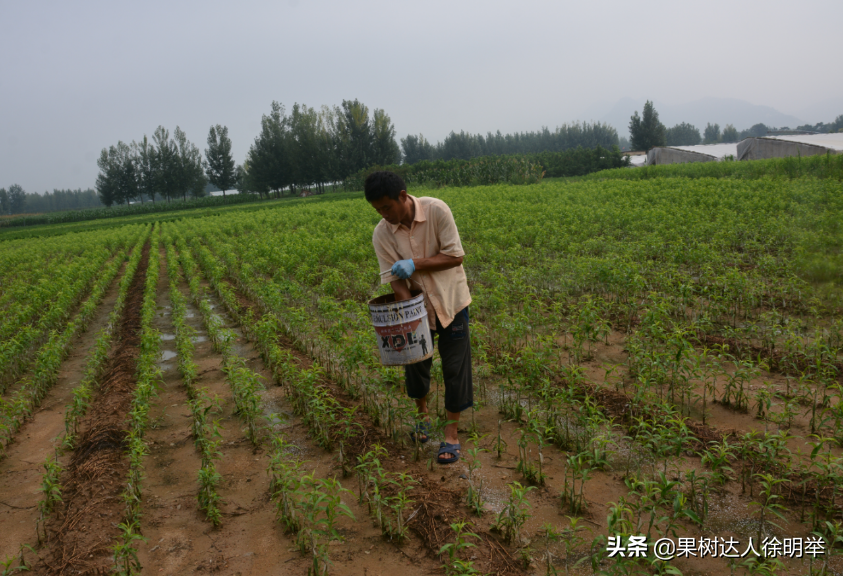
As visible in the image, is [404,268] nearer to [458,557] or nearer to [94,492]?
[458,557]

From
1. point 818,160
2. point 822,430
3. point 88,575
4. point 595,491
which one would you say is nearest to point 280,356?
point 88,575

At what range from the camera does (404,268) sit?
10.9ft

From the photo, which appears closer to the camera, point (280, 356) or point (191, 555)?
point (191, 555)

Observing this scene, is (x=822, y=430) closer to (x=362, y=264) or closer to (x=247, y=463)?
(x=247, y=463)

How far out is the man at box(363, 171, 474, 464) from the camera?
3.34 metres

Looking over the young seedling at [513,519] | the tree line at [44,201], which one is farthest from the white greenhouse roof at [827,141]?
the tree line at [44,201]

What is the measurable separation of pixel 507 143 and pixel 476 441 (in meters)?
102

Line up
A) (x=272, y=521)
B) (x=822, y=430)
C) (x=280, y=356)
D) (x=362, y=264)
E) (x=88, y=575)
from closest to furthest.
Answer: (x=88, y=575)
(x=272, y=521)
(x=822, y=430)
(x=280, y=356)
(x=362, y=264)

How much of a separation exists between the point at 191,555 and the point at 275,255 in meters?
8.94

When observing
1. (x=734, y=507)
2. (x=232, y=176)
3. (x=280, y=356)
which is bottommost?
A: (x=734, y=507)

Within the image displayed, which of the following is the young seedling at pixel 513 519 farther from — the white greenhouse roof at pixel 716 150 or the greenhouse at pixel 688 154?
the white greenhouse roof at pixel 716 150

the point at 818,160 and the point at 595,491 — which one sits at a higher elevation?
the point at 818,160

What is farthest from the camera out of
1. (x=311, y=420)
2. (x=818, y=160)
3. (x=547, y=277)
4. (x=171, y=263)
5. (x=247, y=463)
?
(x=818, y=160)

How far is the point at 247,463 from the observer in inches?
156
